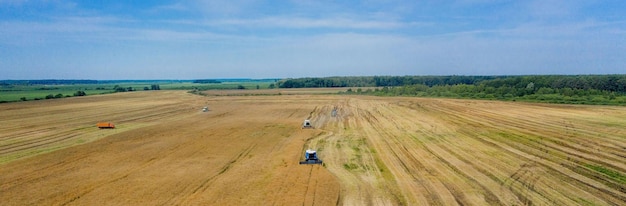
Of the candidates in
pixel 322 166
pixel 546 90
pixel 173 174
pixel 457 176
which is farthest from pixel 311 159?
pixel 546 90

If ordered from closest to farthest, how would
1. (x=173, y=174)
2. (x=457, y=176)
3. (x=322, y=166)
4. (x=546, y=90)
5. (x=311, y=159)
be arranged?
(x=457, y=176)
(x=173, y=174)
(x=322, y=166)
(x=311, y=159)
(x=546, y=90)

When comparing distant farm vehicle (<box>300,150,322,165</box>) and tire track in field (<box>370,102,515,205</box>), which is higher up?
distant farm vehicle (<box>300,150,322,165</box>)

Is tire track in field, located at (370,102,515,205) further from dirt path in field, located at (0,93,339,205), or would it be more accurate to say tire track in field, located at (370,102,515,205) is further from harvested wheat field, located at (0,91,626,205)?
dirt path in field, located at (0,93,339,205)

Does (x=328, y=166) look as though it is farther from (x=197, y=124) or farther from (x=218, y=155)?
(x=197, y=124)

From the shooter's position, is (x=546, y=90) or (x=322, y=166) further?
(x=546, y=90)

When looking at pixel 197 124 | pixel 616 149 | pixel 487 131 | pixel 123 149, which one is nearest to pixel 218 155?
pixel 123 149

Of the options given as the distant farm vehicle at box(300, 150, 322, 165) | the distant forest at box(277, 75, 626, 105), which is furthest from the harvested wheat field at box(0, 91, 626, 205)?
the distant forest at box(277, 75, 626, 105)

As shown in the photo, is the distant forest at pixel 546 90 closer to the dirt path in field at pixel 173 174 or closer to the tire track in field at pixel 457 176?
the tire track in field at pixel 457 176

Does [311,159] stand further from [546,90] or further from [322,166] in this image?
[546,90]
